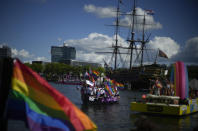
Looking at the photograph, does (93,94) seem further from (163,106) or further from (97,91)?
(163,106)

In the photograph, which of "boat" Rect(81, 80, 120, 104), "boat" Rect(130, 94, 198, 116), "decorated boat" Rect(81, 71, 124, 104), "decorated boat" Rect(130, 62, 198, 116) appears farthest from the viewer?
"decorated boat" Rect(81, 71, 124, 104)

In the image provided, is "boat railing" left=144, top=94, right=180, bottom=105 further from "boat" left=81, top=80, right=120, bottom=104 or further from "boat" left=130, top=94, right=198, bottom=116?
"boat" left=81, top=80, right=120, bottom=104

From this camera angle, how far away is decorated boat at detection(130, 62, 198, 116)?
937 inches

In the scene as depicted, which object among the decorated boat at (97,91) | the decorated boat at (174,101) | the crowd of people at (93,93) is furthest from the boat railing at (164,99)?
the decorated boat at (97,91)

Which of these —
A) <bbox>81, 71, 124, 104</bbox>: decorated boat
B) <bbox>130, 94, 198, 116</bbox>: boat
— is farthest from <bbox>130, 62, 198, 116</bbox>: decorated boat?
<bbox>81, 71, 124, 104</bbox>: decorated boat

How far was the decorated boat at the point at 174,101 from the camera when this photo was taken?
23.8 m

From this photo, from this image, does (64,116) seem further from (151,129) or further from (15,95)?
(151,129)

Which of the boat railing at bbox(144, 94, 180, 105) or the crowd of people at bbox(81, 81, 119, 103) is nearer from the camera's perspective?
the boat railing at bbox(144, 94, 180, 105)

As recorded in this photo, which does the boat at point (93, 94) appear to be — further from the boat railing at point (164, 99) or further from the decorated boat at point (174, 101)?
the boat railing at point (164, 99)

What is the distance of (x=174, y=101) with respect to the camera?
24266mm

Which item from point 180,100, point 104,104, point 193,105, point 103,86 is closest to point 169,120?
point 180,100

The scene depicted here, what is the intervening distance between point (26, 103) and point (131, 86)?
105605mm

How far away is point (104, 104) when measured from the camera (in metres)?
36.5

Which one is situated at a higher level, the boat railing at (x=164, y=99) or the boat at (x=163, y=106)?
the boat railing at (x=164, y=99)
